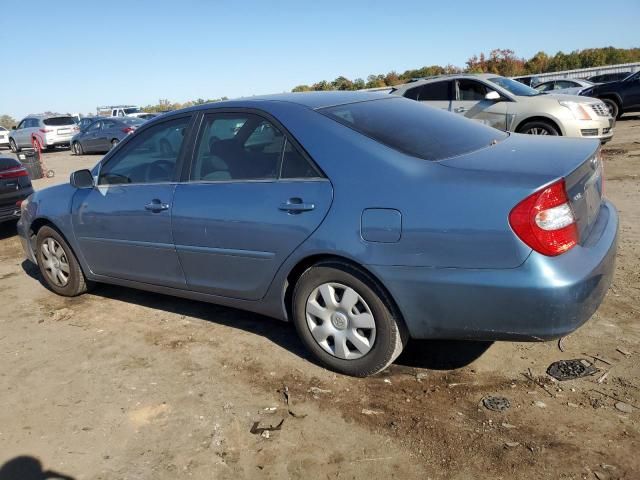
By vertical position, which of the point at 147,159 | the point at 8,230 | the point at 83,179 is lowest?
the point at 8,230

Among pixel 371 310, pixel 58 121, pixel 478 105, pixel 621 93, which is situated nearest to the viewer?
pixel 371 310

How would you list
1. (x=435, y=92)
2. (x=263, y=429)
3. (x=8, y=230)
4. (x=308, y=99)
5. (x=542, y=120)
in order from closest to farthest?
(x=263, y=429) < (x=308, y=99) < (x=8, y=230) < (x=542, y=120) < (x=435, y=92)

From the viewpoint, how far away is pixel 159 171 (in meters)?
4.02

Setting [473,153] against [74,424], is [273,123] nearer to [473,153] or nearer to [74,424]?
[473,153]

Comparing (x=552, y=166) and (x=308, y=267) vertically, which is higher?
(x=552, y=166)

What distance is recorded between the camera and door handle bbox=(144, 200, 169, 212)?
3.83 m

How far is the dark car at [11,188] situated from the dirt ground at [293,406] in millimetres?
4107

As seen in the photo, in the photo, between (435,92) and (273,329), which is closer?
(273,329)

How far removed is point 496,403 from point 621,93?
16.2 metres

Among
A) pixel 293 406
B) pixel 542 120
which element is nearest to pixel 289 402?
pixel 293 406

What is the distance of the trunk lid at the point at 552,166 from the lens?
267cm

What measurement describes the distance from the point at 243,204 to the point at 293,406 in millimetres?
1242

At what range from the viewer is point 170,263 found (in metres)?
3.92

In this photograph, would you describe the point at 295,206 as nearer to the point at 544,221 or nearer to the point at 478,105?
the point at 544,221
